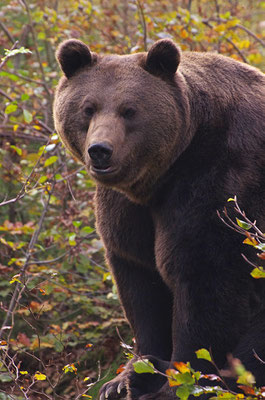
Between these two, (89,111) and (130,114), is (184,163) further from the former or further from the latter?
(89,111)

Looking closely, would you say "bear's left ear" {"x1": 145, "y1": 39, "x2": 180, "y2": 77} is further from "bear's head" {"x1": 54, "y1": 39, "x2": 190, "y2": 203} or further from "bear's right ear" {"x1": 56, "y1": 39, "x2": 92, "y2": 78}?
"bear's right ear" {"x1": 56, "y1": 39, "x2": 92, "y2": 78}

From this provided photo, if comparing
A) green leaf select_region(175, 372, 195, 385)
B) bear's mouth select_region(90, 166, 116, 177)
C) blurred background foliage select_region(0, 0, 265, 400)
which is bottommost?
blurred background foliage select_region(0, 0, 265, 400)

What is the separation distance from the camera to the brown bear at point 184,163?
4.06 metres

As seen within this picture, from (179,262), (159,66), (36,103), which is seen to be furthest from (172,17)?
(179,262)

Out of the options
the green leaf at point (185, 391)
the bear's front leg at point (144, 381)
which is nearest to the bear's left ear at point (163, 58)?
the bear's front leg at point (144, 381)

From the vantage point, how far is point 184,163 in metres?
4.25

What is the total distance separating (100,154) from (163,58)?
0.79 metres

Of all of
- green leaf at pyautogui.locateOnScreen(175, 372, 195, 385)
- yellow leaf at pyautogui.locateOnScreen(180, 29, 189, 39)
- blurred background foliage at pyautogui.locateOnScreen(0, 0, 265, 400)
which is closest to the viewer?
green leaf at pyautogui.locateOnScreen(175, 372, 195, 385)

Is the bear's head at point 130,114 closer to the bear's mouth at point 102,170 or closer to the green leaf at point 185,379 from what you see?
the bear's mouth at point 102,170

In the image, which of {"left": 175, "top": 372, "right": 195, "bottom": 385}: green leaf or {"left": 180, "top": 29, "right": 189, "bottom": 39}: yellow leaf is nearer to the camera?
{"left": 175, "top": 372, "right": 195, "bottom": 385}: green leaf

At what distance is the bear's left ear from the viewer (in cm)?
419

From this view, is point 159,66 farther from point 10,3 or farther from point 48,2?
point 48,2

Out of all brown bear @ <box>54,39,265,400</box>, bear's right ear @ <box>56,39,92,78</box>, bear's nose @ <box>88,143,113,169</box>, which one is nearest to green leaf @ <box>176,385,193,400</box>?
brown bear @ <box>54,39,265,400</box>

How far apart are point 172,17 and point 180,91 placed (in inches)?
139
